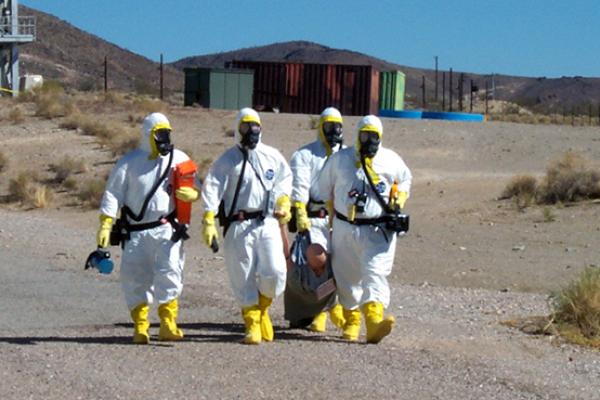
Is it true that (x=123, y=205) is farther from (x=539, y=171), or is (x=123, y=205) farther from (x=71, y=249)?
(x=539, y=171)

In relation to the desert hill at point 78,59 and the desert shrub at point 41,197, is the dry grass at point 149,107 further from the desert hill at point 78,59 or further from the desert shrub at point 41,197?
the desert hill at point 78,59

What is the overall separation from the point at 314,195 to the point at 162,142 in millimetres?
2027

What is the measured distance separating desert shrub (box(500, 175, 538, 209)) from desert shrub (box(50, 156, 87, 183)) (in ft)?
34.6

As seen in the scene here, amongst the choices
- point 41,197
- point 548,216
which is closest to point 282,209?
point 548,216

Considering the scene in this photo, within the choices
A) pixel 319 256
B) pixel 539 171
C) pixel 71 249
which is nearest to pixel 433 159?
pixel 539 171

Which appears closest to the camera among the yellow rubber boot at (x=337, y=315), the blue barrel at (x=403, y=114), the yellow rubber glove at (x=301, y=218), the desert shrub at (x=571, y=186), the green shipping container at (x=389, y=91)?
the yellow rubber glove at (x=301, y=218)

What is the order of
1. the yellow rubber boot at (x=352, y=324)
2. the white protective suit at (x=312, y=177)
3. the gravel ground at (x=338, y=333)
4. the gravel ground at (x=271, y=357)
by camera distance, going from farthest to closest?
the white protective suit at (x=312, y=177)
the yellow rubber boot at (x=352, y=324)
the gravel ground at (x=338, y=333)
the gravel ground at (x=271, y=357)

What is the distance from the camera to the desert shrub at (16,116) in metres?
39.7

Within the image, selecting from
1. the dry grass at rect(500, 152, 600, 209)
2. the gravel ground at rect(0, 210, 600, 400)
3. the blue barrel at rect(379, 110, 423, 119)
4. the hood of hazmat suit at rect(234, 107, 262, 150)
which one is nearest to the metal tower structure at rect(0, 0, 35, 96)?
the blue barrel at rect(379, 110, 423, 119)

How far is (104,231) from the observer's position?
11.9 m

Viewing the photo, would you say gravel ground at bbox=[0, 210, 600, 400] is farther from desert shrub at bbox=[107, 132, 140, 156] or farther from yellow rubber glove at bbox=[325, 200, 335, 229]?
desert shrub at bbox=[107, 132, 140, 156]

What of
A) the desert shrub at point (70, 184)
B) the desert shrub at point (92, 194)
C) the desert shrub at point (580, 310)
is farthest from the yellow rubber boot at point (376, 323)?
the desert shrub at point (70, 184)

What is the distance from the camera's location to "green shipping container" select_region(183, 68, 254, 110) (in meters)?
48.9

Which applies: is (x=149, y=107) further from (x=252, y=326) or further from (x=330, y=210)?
(x=252, y=326)
